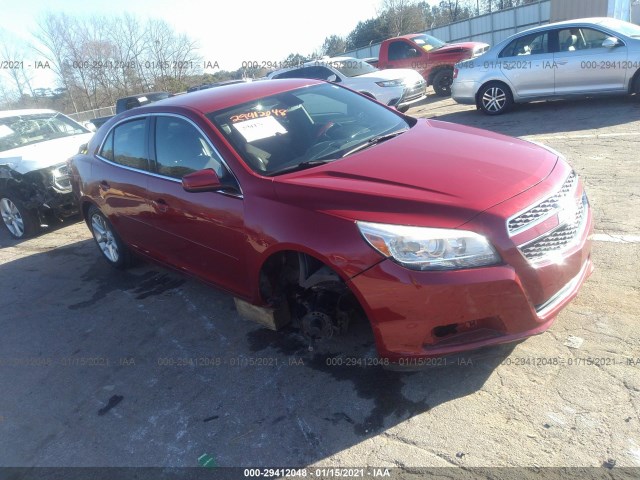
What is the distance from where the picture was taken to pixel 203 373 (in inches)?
139

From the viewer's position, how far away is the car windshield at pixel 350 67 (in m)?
12.6

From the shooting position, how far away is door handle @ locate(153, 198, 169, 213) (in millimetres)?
4083

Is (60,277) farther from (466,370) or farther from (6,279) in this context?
(466,370)

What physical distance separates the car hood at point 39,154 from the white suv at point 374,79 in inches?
212

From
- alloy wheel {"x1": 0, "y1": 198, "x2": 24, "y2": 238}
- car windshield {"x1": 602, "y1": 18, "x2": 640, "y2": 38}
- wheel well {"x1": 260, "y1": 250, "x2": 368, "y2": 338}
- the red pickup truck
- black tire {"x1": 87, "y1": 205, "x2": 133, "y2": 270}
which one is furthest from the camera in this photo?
the red pickup truck

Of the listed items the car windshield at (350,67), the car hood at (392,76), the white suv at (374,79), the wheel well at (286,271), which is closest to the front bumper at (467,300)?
the wheel well at (286,271)

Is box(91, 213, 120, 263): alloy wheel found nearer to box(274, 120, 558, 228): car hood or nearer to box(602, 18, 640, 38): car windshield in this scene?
box(274, 120, 558, 228): car hood

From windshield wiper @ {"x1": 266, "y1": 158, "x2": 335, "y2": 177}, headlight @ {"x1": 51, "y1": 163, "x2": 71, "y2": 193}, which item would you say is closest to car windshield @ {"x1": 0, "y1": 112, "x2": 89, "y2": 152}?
headlight @ {"x1": 51, "y1": 163, "x2": 71, "y2": 193}

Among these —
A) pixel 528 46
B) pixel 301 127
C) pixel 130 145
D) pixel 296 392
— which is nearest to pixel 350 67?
pixel 528 46

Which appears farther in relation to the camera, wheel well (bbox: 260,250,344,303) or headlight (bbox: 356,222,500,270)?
wheel well (bbox: 260,250,344,303)

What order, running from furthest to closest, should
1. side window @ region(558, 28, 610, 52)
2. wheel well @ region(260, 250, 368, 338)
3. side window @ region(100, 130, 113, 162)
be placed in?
side window @ region(558, 28, 610, 52) < side window @ region(100, 130, 113, 162) < wheel well @ region(260, 250, 368, 338)

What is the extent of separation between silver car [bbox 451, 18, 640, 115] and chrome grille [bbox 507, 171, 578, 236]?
7001mm

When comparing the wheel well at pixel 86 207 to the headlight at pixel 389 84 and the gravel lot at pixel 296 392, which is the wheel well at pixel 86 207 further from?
the headlight at pixel 389 84

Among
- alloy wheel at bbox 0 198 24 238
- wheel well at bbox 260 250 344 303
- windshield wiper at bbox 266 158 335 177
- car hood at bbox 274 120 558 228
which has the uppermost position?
windshield wiper at bbox 266 158 335 177
